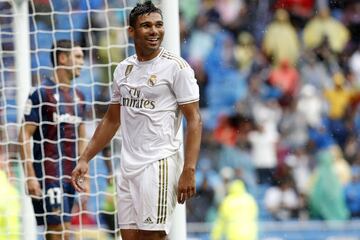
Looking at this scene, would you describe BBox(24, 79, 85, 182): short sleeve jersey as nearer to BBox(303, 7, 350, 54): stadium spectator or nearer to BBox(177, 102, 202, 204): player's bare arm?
BBox(177, 102, 202, 204): player's bare arm

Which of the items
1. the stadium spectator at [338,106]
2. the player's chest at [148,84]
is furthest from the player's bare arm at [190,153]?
the stadium spectator at [338,106]

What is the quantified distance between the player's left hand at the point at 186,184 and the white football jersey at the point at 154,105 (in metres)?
0.24

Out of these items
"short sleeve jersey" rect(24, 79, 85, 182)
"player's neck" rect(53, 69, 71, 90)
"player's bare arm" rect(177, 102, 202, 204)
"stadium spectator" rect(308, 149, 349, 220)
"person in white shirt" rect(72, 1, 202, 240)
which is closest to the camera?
"player's bare arm" rect(177, 102, 202, 204)

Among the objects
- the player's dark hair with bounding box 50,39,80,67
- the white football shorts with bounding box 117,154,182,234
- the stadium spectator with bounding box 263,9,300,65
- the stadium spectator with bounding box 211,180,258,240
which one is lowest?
the stadium spectator with bounding box 211,180,258,240

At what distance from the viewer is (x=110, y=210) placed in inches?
337

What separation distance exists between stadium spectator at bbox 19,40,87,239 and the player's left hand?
2.63 metres

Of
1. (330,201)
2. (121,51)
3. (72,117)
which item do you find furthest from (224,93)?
(72,117)

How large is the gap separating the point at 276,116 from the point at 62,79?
6.83 metres

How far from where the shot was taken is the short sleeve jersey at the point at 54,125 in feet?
25.1

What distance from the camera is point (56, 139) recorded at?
25.6 feet

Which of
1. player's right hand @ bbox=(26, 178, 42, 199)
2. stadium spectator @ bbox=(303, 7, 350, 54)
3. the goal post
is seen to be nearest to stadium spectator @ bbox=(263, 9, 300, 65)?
stadium spectator @ bbox=(303, 7, 350, 54)

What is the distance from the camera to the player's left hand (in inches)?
205

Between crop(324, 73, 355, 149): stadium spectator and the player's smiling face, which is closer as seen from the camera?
the player's smiling face

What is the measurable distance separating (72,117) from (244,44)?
749 cm
